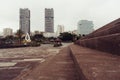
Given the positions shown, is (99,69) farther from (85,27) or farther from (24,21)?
(24,21)

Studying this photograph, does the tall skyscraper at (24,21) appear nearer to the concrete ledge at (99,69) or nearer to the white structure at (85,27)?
the white structure at (85,27)

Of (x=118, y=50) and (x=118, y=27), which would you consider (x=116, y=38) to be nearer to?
(x=118, y=50)

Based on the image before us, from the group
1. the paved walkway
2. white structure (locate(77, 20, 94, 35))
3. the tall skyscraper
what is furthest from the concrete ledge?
the tall skyscraper

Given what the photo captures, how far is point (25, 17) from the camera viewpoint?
197 metres

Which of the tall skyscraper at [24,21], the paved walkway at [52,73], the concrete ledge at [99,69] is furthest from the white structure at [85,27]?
the concrete ledge at [99,69]

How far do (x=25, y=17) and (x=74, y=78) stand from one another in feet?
640

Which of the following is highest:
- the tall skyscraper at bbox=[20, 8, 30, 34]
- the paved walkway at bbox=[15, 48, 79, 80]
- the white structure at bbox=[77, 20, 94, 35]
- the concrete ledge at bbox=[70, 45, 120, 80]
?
the tall skyscraper at bbox=[20, 8, 30, 34]

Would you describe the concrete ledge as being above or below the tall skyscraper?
below

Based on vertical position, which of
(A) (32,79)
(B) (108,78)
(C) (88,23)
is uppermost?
(C) (88,23)

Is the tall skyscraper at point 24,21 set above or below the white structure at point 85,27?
above

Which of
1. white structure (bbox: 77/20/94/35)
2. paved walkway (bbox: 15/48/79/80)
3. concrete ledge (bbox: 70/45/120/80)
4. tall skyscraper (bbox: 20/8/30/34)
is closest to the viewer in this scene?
concrete ledge (bbox: 70/45/120/80)

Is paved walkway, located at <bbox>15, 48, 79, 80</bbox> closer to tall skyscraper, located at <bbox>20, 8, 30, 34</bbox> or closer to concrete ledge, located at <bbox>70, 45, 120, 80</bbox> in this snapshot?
concrete ledge, located at <bbox>70, 45, 120, 80</bbox>

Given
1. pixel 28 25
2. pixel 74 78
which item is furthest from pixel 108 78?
pixel 28 25

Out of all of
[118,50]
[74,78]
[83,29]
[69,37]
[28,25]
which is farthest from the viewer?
[28,25]
